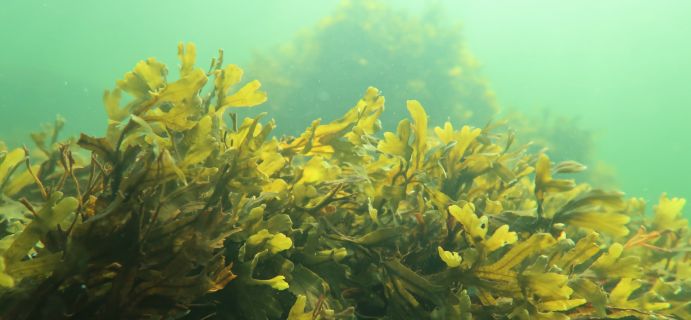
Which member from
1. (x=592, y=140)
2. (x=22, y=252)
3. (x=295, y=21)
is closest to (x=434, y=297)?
(x=22, y=252)

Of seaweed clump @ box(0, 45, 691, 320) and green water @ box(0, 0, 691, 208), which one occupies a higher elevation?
green water @ box(0, 0, 691, 208)

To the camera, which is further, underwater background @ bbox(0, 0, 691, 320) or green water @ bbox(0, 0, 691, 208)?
green water @ bbox(0, 0, 691, 208)

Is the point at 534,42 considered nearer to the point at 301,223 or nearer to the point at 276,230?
the point at 301,223

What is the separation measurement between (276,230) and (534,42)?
10959cm

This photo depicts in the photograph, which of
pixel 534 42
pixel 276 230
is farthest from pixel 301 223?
pixel 534 42

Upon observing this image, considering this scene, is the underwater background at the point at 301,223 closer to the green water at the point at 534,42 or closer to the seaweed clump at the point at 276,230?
the seaweed clump at the point at 276,230

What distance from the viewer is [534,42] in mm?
96000

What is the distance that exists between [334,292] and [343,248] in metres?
0.11

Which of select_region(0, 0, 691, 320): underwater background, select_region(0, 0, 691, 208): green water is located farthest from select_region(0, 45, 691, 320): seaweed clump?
select_region(0, 0, 691, 208): green water

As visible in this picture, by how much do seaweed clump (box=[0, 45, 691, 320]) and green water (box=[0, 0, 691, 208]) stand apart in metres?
76.5

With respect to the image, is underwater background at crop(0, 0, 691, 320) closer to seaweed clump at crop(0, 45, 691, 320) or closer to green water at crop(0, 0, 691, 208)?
seaweed clump at crop(0, 45, 691, 320)

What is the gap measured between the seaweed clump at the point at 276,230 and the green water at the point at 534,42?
76457 millimetres

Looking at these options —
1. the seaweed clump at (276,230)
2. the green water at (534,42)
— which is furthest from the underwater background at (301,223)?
the green water at (534,42)

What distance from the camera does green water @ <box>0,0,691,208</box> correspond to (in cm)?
7800
